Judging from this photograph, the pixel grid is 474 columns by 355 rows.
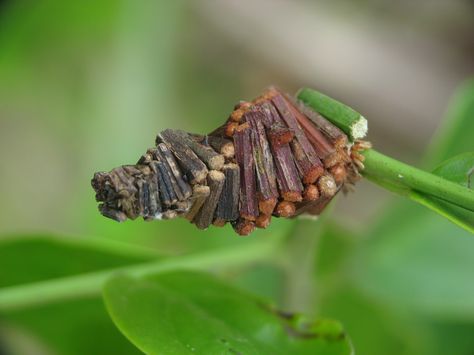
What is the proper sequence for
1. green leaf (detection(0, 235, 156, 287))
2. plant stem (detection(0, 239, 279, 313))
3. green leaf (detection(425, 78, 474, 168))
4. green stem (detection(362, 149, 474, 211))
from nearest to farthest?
1. green stem (detection(362, 149, 474, 211))
2. plant stem (detection(0, 239, 279, 313))
3. green leaf (detection(0, 235, 156, 287))
4. green leaf (detection(425, 78, 474, 168))

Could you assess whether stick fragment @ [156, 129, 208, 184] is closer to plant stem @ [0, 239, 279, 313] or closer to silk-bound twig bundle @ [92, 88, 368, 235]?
silk-bound twig bundle @ [92, 88, 368, 235]

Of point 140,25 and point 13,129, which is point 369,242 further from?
point 13,129

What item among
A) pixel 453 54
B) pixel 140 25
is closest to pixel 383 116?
pixel 453 54

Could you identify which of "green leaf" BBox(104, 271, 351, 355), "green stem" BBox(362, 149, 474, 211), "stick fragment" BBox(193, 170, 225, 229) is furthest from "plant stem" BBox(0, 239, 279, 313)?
"green stem" BBox(362, 149, 474, 211)

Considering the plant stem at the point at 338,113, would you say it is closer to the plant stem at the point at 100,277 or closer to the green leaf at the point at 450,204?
the green leaf at the point at 450,204

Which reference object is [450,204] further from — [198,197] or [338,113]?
[198,197]
